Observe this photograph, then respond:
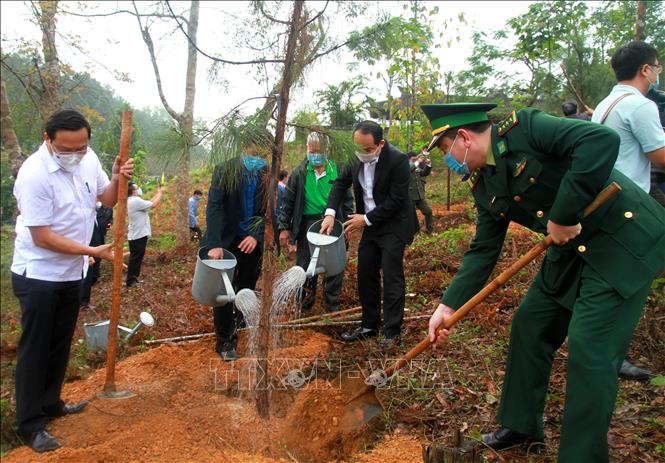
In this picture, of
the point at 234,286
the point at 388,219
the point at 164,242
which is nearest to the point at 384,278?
the point at 388,219

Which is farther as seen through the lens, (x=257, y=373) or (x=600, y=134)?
(x=257, y=373)

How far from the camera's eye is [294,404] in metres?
3.42

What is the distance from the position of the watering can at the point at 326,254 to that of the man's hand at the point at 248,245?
0.46 m

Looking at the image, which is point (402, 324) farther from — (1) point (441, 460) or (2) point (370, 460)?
(1) point (441, 460)

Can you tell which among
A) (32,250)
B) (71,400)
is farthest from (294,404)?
(32,250)

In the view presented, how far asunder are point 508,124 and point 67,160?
8.30 ft

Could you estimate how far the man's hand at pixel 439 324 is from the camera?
8.29 ft

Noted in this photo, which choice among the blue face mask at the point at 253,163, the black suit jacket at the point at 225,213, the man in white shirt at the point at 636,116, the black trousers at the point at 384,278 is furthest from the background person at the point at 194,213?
the man in white shirt at the point at 636,116

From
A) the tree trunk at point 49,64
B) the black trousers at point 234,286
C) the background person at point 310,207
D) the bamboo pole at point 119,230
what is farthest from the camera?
the tree trunk at point 49,64

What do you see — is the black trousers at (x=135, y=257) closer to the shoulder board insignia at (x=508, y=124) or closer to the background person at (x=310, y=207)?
the background person at (x=310, y=207)

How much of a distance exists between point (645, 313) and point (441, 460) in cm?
244

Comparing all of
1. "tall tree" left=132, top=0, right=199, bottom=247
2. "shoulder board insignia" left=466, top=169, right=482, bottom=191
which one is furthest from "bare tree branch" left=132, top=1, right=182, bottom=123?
"shoulder board insignia" left=466, top=169, right=482, bottom=191

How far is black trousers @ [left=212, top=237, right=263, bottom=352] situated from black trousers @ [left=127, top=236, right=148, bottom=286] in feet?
13.9

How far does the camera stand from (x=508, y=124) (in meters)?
2.30
